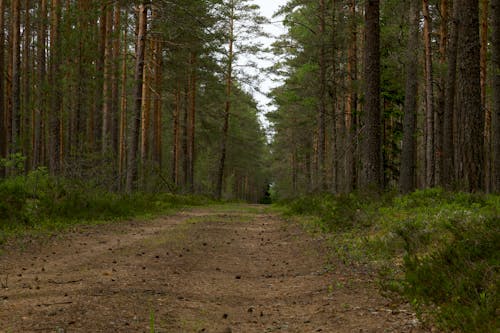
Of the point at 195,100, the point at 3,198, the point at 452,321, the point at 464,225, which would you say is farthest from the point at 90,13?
the point at 195,100

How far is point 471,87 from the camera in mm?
10266

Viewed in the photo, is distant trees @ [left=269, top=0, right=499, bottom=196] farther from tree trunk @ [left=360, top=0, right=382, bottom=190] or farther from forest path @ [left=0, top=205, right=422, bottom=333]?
forest path @ [left=0, top=205, right=422, bottom=333]

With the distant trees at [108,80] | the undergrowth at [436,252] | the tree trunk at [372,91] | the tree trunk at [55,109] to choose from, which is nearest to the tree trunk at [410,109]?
the tree trunk at [372,91]

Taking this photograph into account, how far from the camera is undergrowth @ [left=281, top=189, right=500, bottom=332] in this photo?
338cm

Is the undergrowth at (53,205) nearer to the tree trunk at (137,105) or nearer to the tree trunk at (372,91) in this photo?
the tree trunk at (137,105)

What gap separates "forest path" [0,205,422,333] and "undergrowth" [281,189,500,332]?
27 centimetres

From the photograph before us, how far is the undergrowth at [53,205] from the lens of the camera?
9.88 m

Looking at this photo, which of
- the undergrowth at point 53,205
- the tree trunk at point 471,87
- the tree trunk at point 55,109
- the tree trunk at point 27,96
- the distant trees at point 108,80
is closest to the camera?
the undergrowth at point 53,205

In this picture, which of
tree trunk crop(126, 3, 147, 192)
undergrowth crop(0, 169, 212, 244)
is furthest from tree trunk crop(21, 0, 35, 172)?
undergrowth crop(0, 169, 212, 244)

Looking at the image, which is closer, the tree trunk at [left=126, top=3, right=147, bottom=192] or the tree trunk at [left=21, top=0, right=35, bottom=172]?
the tree trunk at [left=126, top=3, right=147, bottom=192]

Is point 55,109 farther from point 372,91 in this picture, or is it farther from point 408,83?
point 408,83

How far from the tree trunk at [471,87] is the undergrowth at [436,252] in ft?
3.66

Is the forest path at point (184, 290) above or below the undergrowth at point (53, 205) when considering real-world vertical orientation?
below

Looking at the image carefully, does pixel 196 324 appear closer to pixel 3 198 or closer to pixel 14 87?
pixel 3 198
